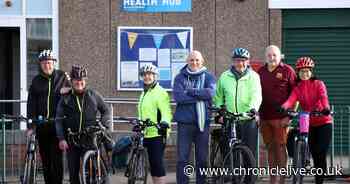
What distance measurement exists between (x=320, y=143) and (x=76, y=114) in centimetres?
327

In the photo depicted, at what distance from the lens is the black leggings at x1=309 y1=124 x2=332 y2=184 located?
30.8 feet

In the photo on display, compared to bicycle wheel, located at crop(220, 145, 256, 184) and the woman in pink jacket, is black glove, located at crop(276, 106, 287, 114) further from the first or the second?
bicycle wheel, located at crop(220, 145, 256, 184)

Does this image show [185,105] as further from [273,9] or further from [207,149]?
[273,9]

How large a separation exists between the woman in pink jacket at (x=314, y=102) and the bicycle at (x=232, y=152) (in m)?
0.82

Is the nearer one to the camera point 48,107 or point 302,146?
point 302,146

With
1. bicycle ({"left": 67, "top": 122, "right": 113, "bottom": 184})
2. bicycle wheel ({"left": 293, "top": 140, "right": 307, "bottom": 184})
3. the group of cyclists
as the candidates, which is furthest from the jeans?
bicycle wheel ({"left": 293, "top": 140, "right": 307, "bottom": 184})

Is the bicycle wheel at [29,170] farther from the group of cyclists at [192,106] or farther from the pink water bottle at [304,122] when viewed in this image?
the pink water bottle at [304,122]

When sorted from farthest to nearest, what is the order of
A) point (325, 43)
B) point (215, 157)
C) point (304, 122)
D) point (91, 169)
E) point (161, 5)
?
1. point (325, 43)
2. point (161, 5)
3. point (215, 157)
4. point (304, 122)
5. point (91, 169)

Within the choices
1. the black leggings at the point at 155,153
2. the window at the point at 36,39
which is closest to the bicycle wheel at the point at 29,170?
the black leggings at the point at 155,153

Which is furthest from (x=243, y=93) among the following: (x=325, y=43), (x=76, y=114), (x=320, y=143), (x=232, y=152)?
(x=325, y=43)

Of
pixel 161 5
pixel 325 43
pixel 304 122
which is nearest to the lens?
pixel 304 122

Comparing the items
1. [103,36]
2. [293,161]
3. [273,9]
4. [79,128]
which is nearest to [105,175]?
[79,128]

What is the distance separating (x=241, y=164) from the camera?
884cm

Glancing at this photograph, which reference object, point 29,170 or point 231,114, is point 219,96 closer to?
point 231,114
